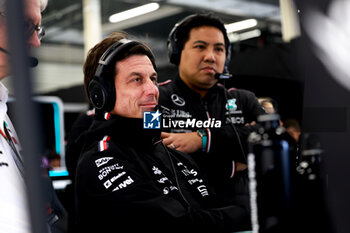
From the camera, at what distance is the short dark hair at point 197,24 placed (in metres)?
1.37

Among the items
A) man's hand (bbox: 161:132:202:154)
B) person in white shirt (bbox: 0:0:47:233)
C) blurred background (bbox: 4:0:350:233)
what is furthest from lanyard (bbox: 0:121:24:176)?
man's hand (bbox: 161:132:202:154)

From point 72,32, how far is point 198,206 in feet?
2.34

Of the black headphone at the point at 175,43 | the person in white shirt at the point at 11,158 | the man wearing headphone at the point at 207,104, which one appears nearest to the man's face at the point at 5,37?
the person in white shirt at the point at 11,158

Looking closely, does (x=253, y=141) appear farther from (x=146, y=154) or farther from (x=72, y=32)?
(x=72, y=32)

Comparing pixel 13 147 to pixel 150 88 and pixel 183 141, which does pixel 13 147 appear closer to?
pixel 150 88

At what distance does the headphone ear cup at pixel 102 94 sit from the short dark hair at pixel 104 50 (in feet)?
0.09

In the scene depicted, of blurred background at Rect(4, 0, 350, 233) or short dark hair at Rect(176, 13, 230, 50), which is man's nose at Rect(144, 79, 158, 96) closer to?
blurred background at Rect(4, 0, 350, 233)

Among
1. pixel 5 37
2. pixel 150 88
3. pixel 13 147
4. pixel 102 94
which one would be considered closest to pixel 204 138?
pixel 150 88

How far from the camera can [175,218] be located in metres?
1.04

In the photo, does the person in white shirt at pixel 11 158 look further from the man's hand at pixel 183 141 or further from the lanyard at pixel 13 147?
the man's hand at pixel 183 141

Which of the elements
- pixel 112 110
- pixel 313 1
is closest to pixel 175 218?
pixel 112 110

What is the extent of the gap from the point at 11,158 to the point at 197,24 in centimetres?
75

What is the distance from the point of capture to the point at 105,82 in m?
1.16

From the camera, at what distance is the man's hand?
50.2 inches
